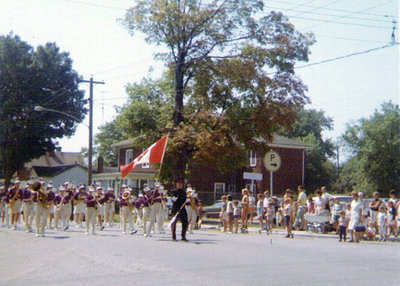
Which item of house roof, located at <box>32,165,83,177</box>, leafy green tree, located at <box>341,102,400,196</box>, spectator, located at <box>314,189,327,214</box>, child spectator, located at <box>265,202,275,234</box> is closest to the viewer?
spectator, located at <box>314,189,327,214</box>

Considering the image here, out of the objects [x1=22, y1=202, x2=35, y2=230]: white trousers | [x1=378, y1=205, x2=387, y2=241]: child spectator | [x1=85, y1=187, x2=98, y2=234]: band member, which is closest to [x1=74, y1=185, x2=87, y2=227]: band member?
[x1=22, y1=202, x2=35, y2=230]: white trousers

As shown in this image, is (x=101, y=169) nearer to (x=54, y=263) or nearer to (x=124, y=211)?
(x=124, y=211)

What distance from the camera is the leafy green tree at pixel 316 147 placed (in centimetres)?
7825

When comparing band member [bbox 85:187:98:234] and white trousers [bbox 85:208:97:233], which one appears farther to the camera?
white trousers [bbox 85:208:97:233]

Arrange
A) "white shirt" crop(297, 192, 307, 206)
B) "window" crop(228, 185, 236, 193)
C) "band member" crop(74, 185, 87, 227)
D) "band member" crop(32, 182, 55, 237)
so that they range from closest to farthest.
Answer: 1. "band member" crop(32, 182, 55, 237)
2. "white shirt" crop(297, 192, 307, 206)
3. "band member" crop(74, 185, 87, 227)
4. "window" crop(228, 185, 236, 193)

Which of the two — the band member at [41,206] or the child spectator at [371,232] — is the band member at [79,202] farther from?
the child spectator at [371,232]

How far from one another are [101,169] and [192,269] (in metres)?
59.8

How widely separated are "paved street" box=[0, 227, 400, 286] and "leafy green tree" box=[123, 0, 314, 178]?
1704cm

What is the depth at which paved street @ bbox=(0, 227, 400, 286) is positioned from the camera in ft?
33.1

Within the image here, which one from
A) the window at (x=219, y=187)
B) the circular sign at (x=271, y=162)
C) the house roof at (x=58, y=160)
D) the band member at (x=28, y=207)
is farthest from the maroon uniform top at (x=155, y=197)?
the house roof at (x=58, y=160)

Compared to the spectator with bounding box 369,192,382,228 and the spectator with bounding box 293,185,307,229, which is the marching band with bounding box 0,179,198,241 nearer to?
the spectator with bounding box 293,185,307,229

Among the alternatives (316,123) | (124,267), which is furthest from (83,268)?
(316,123)

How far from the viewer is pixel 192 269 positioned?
1130 centimetres

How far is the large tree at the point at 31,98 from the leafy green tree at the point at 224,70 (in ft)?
80.5
